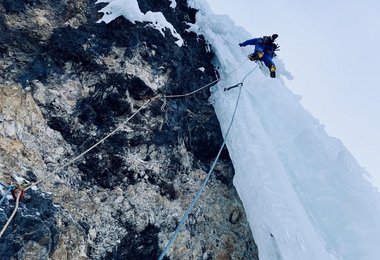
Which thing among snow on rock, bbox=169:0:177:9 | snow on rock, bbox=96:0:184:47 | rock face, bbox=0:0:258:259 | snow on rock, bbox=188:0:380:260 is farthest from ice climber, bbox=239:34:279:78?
snow on rock, bbox=96:0:184:47

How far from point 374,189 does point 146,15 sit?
11.3 metres

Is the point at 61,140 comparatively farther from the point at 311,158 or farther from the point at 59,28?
the point at 311,158

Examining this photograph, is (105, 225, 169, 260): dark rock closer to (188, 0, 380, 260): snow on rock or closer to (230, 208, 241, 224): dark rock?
(230, 208, 241, 224): dark rock

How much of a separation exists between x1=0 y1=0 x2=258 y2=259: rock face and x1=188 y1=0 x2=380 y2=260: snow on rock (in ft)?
1.64

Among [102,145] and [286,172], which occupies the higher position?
[102,145]

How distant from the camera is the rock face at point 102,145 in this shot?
3.91m

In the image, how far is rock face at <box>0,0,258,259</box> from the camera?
3.91m

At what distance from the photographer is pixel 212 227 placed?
5309mm

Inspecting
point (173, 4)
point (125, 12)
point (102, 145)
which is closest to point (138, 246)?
point (102, 145)

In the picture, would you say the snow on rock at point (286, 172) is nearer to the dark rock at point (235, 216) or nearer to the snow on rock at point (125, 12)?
the dark rock at point (235, 216)

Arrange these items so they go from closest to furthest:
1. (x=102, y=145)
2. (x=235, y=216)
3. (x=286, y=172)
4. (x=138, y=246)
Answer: (x=138, y=246) < (x=102, y=145) < (x=235, y=216) < (x=286, y=172)

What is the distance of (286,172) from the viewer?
1088cm

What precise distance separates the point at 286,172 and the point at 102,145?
735 cm

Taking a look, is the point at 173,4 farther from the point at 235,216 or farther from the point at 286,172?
the point at 286,172
